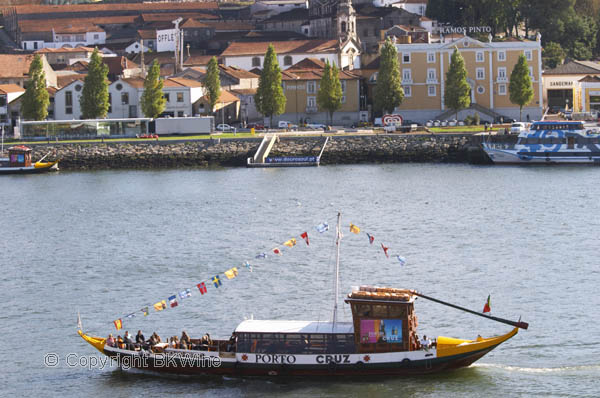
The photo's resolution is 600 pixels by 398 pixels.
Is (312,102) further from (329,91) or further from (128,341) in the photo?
(128,341)

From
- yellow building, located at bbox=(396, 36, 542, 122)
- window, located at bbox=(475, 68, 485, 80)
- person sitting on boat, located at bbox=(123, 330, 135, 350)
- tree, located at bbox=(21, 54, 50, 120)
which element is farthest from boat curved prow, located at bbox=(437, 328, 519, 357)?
tree, located at bbox=(21, 54, 50, 120)

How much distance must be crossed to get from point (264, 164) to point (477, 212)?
32524 millimetres

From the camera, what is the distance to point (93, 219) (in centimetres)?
6744

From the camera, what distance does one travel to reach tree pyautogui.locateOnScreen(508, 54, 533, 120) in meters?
109

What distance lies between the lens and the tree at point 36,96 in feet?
363

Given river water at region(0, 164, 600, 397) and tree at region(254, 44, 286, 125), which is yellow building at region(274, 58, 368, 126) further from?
river water at region(0, 164, 600, 397)

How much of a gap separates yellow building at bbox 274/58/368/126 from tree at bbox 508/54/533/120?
15.4 m

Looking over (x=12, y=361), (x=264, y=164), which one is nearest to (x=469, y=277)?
(x=12, y=361)

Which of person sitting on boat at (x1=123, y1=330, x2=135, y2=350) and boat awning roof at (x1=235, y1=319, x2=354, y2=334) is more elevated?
boat awning roof at (x1=235, y1=319, x2=354, y2=334)

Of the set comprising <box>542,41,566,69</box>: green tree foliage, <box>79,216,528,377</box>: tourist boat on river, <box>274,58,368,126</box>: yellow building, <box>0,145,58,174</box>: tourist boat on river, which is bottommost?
<box>79,216,528,377</box>: tourist boat on river

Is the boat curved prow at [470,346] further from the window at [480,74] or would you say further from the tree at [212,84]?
the window at [480,74]

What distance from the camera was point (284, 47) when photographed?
5591 inches

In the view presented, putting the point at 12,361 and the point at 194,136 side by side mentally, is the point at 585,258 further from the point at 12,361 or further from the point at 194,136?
the point at 194,136

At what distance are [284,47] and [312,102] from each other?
27099mm
